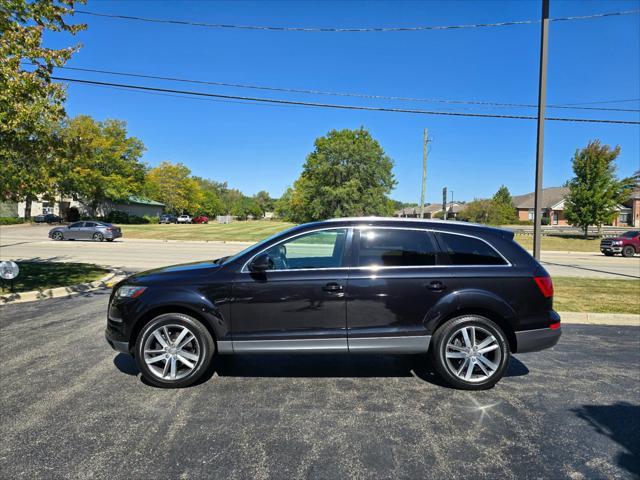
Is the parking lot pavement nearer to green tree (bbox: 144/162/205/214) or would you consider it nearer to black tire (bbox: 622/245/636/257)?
black tire (bbox: 622/245/636/257)

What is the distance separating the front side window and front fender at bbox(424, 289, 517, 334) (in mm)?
1110

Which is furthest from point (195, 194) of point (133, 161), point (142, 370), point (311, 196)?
point (142, 370)

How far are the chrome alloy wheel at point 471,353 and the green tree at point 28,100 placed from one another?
8.30 metres

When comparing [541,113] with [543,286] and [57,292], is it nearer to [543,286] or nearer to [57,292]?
[543,286]

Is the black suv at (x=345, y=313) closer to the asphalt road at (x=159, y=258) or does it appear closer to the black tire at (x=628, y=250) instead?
the asphalt road at (x=159, y=258)

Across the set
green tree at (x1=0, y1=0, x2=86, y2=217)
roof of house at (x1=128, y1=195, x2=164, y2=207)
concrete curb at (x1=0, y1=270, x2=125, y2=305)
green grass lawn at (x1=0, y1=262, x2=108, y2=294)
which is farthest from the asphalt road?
roof of house at (x1=128, y1=195, x2=164, y2=207)

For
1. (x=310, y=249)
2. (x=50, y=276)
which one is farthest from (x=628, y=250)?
(x=50, y=276)

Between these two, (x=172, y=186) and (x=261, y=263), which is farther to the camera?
(x=172, y=186)

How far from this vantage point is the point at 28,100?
7316mm

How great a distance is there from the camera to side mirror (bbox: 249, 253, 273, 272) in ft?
12.4

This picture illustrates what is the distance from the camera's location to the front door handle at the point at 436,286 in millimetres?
3805

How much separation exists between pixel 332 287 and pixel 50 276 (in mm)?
9997

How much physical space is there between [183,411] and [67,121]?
5446 cm

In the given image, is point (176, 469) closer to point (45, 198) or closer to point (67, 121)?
point (45, 198)
